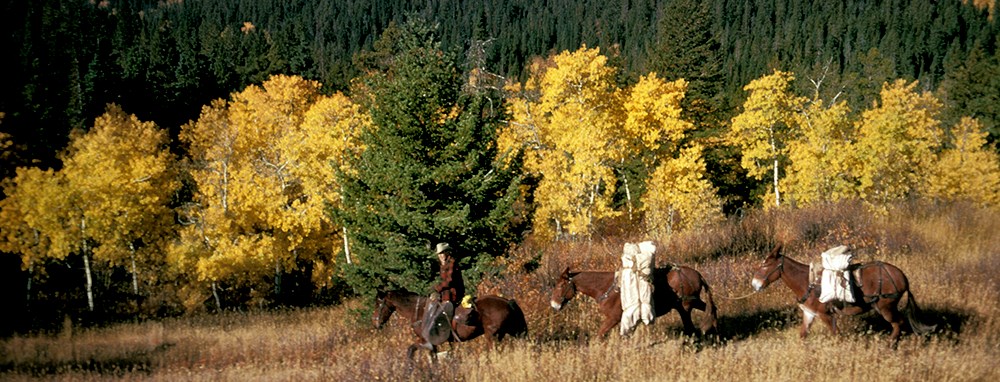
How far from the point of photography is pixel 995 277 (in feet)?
38.0

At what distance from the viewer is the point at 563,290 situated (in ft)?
32.6

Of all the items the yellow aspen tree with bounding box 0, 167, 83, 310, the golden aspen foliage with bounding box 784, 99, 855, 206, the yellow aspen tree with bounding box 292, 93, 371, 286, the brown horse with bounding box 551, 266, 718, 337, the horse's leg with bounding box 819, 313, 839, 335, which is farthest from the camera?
the golden aspen foliage with bounding box 784, 99, 855, 206

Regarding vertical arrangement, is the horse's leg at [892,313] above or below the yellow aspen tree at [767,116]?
below

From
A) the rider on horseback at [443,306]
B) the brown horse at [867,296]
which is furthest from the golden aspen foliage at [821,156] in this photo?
the rider on horseback at [443,306]

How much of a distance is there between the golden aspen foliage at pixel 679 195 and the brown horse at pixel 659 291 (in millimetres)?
16025

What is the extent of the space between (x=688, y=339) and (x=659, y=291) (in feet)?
2.83

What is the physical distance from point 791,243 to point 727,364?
378 inches

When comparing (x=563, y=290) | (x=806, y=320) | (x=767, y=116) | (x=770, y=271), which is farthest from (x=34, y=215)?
(x=767, y=116)

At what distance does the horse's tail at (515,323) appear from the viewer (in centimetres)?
998

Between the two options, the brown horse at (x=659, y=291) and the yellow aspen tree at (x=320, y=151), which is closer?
the brown horse at (x=659, y=291)

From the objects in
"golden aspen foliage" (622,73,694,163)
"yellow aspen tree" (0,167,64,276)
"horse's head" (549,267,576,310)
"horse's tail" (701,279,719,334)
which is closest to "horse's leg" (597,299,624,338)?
"horse's head" (549,267,576,310)

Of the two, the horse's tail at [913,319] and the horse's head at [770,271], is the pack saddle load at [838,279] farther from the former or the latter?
the horse's tail at [913,319]

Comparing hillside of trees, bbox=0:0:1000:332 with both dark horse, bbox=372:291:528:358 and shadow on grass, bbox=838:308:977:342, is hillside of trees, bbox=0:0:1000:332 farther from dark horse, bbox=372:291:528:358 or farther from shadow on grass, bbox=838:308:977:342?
shadow on grass, bbox=838:308:977:342

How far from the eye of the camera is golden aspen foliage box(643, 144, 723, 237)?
2634 cm
